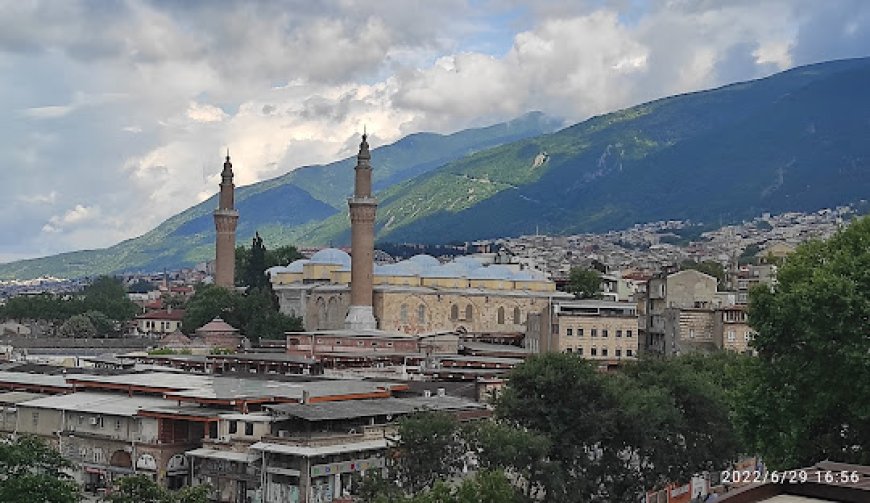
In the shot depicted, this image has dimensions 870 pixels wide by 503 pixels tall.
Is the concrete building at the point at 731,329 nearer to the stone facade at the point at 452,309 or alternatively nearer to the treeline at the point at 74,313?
the stone facade at the point at 452,309

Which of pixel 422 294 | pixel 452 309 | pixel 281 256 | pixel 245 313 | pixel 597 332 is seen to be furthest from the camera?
pixel 281 256

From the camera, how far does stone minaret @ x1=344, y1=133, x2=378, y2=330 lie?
241 ft

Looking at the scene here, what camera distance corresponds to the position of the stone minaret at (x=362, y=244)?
7338cm

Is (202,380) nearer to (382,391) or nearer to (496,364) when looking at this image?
(382,391)

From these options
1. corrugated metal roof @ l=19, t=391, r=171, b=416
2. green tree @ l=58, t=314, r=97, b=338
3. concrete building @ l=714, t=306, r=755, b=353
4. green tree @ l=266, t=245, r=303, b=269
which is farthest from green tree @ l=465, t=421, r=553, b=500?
green tree @ l=266, t=245, r=303, b=269

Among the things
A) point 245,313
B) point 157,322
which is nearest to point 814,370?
point 245,313

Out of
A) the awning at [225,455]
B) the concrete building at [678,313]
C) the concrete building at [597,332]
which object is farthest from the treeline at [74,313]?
the awning at [225,455]

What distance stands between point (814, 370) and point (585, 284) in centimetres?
5150

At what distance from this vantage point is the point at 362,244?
7388 cm

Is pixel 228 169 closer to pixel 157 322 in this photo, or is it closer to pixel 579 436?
pixel 157 322

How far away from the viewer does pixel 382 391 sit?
4256 centimetres

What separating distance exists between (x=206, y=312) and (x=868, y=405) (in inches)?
2378

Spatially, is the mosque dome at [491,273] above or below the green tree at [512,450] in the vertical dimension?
above

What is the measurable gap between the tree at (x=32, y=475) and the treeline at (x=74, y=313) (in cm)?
5829
